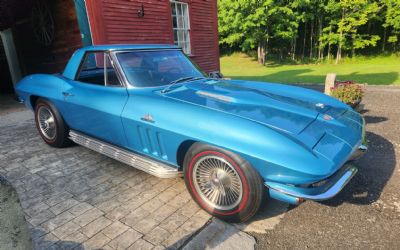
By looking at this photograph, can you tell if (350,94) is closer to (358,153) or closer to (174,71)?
(358,153)

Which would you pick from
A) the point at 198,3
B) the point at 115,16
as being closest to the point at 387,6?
the point at 198,3

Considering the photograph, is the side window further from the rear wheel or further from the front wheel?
the front wheel

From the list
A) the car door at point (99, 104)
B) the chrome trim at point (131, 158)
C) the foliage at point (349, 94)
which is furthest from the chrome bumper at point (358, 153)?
the foliage at point (349, 94)

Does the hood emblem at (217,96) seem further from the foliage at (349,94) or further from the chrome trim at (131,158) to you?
the foliage at (349,94)

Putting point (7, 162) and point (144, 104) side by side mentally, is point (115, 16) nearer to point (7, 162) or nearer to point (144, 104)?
point (7, 162)

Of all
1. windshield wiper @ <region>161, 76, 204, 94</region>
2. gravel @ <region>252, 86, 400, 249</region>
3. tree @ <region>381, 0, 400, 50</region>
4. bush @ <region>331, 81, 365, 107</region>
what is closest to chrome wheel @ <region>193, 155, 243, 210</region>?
gravel @ <region>252, 86, 400, 249</region>

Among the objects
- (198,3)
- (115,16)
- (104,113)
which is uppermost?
(198,3)

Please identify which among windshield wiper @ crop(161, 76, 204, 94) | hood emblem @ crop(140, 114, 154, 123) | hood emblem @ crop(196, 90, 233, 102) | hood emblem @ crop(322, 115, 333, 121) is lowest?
hood emblem @ crop(322, 115, 333, 121)

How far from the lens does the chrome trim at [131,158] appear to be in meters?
2.68

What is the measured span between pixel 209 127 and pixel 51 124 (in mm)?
2956

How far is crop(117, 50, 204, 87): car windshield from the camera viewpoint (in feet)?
10.5

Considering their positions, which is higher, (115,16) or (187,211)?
(115,16)

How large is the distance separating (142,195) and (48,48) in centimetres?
745

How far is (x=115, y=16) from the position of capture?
24.5 ft
